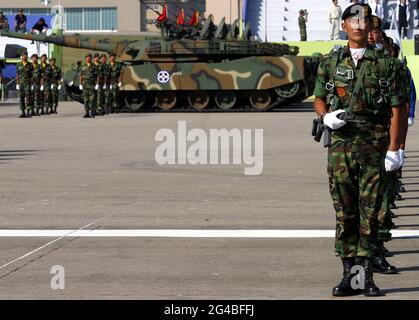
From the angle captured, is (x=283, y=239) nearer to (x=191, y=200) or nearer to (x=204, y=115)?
(x=191, y=200)

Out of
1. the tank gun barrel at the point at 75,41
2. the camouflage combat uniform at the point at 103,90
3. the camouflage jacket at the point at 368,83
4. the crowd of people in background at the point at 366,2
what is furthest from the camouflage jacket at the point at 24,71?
the camouflage jacket at the point at 368,83

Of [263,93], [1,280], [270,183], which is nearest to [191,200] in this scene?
[270,183]

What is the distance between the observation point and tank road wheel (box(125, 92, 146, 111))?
3644 centimetres

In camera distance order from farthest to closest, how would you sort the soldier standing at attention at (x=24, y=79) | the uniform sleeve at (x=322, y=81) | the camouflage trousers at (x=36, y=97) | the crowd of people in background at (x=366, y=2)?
1. the crowd of people in background at (x=366, y=2)
2. the camouflage trousers at (x=36, y=97)
3. the soldier standing at attention at (x=24, y=79)
4. the uniform sleeve at (x=322, y=81)

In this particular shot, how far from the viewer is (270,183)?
15.7 meters

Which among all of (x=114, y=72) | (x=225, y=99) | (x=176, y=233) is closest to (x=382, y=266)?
(x=176, y=233)

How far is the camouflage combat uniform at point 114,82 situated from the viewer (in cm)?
3484

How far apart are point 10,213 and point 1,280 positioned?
4.00 metres

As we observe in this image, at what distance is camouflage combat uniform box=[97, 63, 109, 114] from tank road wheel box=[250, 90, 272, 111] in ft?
15.2

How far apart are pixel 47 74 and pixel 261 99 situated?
21.9 feet

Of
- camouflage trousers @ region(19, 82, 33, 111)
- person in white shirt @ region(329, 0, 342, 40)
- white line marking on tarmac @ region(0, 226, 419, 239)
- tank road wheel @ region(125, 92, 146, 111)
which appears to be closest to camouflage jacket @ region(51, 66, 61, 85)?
camouflage trousers @ region(19, 82, 33, 111)

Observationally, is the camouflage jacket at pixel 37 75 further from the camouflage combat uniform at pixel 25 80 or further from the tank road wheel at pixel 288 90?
the tank road wheel at pixel 288 90

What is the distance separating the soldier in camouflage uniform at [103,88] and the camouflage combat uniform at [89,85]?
40cm

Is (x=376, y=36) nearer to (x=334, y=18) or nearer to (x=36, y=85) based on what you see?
(x=36, y=85)
